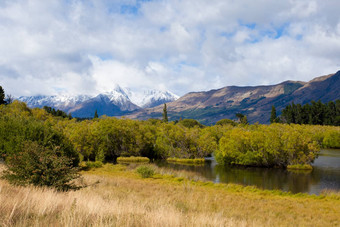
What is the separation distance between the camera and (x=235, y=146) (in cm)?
6266

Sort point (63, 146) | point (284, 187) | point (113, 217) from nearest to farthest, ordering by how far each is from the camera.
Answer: point (113, 217) < point (284, 187) < point (63, 146)

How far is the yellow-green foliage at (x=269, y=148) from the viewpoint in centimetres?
5612

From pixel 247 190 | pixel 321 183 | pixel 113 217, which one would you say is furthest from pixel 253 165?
pixel 113 217

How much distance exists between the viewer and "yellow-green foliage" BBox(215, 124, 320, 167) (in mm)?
56125

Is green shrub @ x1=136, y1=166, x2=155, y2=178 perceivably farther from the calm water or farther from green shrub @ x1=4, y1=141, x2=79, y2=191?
green shrub @ x1=4, y1=141, x2=79, y2=191

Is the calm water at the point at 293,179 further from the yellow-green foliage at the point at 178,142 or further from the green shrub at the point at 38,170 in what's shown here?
the green shrub at the point at 38,170

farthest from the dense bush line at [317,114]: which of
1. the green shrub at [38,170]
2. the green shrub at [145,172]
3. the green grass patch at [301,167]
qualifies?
the green shrub at [38,170]

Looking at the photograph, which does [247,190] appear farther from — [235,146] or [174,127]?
[174,127]

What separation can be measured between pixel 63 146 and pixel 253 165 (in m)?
40.2

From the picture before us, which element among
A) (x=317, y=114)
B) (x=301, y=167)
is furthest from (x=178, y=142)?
(x=317, y=114)

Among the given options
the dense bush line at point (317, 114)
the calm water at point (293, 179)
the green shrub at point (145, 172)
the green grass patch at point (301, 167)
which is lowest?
the calm water at point (293, 179)

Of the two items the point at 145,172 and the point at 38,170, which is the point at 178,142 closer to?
the point at 145,172

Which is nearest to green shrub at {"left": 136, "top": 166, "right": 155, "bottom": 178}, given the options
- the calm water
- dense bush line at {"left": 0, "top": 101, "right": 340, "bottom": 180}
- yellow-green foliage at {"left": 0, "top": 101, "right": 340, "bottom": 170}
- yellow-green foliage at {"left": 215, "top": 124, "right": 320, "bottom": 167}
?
the calm water

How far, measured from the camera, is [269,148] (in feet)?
189
